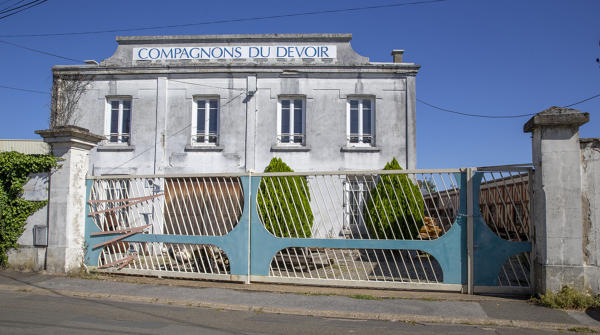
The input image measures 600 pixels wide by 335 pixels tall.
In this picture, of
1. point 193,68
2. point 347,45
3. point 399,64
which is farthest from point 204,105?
point 399,64

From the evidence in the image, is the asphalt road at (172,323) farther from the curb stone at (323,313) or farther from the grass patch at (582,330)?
the grass patch at (582,330)

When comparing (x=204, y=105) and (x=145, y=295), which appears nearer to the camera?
(x=145, y=295)

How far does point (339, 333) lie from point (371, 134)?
418 inches

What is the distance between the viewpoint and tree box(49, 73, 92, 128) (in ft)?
53.3

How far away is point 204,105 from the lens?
16.2 meters

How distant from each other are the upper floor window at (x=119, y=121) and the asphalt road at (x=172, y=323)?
31.5 ft

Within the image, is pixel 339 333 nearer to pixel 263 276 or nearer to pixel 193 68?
pixel 263 276

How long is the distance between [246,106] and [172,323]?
10537 millimetres

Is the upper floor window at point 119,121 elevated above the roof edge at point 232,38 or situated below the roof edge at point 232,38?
below

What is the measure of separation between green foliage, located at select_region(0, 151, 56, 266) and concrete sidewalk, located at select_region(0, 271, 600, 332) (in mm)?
779

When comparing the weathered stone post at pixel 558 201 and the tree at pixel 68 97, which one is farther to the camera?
the tree at pixel 68 97

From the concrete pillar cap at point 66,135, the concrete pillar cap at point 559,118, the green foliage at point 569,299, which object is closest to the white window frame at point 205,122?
the concrete pillar cap at point 66,135

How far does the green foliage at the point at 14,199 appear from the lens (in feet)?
32.2

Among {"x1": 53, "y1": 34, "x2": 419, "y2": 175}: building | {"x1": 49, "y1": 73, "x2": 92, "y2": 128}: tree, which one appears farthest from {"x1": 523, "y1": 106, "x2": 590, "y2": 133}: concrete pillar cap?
{"x1": 49, "y1": 73, "x2": 92, "y2": 128}: tree
